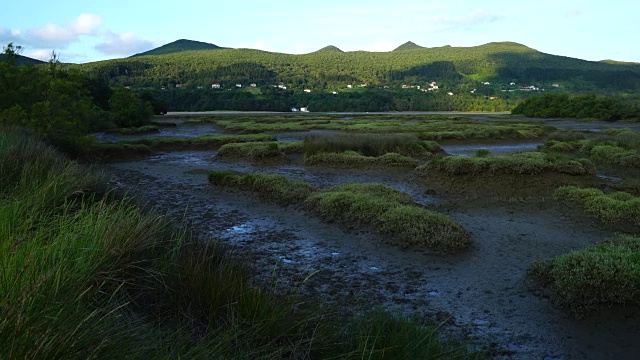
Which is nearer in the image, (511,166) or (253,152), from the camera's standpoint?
(511,166)

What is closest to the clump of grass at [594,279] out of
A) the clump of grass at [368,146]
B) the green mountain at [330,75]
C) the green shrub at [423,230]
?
the green shrub at [423,230]

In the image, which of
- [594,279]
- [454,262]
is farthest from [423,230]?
[594,279]

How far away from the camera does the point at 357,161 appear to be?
2319 centimetres

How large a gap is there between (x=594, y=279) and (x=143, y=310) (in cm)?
662

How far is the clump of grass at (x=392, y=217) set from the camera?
34.0 ft

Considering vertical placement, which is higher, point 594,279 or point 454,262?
point 594,279

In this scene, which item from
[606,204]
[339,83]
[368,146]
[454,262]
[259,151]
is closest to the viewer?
[454,262]

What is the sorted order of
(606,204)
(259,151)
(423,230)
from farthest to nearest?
1. (259,151)
2. (606,204)
3. (423,230)

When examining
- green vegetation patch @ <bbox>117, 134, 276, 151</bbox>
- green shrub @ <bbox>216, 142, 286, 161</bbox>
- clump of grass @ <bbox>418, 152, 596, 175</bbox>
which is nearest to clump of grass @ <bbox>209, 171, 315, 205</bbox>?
clump of grass @ <bbox>418, 152, 596, 175</bbox>

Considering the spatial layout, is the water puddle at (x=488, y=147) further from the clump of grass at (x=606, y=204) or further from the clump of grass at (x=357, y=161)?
the clump of grass at (x=606, y=204)

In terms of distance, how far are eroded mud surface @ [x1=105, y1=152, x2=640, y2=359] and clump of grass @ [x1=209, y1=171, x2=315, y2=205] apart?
0.58m

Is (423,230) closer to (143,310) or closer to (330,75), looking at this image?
(143,310)

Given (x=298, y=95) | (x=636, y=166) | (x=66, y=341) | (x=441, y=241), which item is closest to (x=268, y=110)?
(x=298, y=95)

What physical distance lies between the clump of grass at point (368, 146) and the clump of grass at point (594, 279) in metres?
17.5
